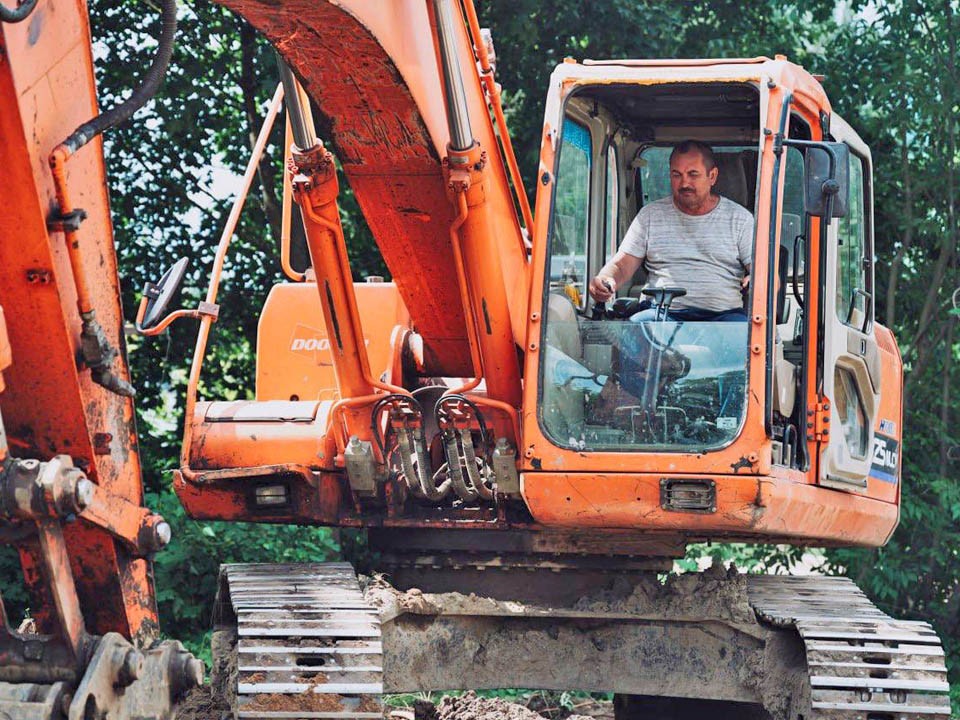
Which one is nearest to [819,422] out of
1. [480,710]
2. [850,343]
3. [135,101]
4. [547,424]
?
[850,343]

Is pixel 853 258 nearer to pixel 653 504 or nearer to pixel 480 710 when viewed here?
pixel 653 504

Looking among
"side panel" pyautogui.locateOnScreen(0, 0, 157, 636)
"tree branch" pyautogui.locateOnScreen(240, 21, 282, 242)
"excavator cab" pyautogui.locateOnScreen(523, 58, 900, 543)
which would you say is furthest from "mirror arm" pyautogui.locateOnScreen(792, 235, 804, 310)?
"tree branch" pyautogui.locateOnScreen(240, 21, 282, 242)

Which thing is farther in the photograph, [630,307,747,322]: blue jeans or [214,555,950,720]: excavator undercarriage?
[630,307,747,322]: blue jeans

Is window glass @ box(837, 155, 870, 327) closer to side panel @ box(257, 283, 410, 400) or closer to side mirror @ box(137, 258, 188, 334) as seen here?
side panel @ box(257, 283, 410, 400)

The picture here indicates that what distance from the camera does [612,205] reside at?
7668mm

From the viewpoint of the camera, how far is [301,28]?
5.54 m

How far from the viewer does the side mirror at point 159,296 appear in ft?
16.3

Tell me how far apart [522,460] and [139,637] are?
6.39ft

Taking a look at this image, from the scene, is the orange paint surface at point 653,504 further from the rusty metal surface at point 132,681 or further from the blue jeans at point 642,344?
the rusty metal surface at point 132,681

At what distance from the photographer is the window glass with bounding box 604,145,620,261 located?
7637mm

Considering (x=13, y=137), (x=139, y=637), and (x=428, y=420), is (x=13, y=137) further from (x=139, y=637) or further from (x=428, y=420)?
(x=428, y=420)

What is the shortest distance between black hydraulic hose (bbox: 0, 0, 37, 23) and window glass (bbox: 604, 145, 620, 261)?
389 cm

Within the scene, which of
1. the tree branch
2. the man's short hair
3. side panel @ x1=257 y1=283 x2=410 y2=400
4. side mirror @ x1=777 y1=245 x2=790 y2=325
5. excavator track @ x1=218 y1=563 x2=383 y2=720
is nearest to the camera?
excavator track @ x1=218 y1=563 x2=383 y2=720

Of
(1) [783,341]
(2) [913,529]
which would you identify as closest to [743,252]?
(1) [783,341]
